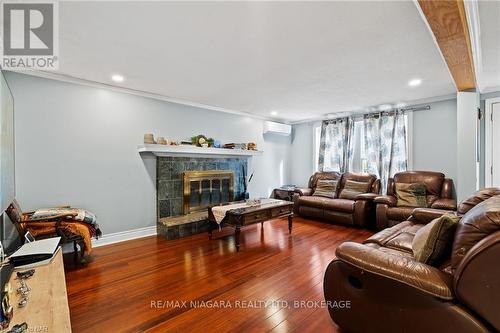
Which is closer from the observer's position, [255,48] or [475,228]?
[475,228]

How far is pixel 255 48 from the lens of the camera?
2346mm

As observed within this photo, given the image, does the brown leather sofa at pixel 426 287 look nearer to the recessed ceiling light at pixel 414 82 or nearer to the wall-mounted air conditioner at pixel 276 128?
the recessed ceiling light at pixel 414 82

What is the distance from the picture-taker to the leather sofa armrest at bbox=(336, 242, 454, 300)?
47.9 inches

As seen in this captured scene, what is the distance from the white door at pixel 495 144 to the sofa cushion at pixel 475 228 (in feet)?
11.3

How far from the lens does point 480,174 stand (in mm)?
3725

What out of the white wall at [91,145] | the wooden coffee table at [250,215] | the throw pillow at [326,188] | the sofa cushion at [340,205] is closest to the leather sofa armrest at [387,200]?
the sofa cushion at [340,205]

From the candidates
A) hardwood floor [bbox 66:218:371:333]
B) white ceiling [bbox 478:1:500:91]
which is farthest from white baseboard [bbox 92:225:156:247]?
white ceiling [bbox 478:1:500:91]

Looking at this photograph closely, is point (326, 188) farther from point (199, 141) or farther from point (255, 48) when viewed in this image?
point (255, 48)

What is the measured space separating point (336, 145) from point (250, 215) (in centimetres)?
321

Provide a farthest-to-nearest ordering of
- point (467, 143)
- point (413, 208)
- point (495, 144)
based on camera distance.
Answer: point (413, 208) < point (495, 144) < point (467, 143)

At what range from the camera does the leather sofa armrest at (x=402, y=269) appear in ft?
4.00

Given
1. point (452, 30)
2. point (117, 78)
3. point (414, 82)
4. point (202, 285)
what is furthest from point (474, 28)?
point (117, 78)

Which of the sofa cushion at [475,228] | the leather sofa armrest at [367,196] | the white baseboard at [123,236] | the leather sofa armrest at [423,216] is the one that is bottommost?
the white baseboard at [123,236]

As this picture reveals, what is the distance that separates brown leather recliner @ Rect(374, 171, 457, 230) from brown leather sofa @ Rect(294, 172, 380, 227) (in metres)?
0.22
